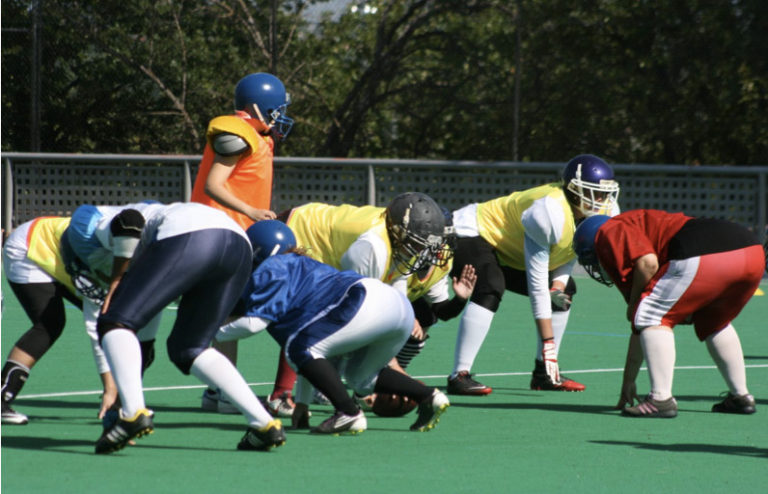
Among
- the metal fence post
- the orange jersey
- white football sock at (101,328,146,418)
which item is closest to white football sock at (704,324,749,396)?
the orange jersey

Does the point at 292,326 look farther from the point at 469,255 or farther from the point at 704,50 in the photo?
the point at 704,50

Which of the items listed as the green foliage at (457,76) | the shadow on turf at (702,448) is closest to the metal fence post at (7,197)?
the green foliage at (457,76)

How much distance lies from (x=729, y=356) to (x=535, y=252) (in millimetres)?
1542

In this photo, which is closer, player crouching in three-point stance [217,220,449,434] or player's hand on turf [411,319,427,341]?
player crouching in three-point stance [217,220,449,434]

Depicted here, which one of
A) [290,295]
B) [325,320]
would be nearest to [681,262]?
[325,320]

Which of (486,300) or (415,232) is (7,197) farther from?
(415,232)

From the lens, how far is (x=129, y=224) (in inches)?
249

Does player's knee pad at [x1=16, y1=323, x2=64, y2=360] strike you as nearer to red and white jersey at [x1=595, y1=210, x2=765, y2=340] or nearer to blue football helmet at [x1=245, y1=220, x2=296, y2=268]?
blue football helmet at [x1=245, y1=220, x2=296, y2=268]

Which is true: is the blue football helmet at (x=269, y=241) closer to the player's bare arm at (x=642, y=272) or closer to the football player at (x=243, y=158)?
the football player at (x=243, y=158)

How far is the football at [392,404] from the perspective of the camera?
7195 millimetres

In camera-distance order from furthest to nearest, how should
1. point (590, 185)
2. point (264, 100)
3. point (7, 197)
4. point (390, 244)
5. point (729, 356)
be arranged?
point (7, 197), point (590, 185), point (264, 100), point (729, 356), point (390, 244)

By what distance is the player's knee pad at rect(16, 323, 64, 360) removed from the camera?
7.09 metres

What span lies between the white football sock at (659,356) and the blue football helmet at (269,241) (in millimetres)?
2081

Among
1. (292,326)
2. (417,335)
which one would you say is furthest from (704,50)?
(292,326)
